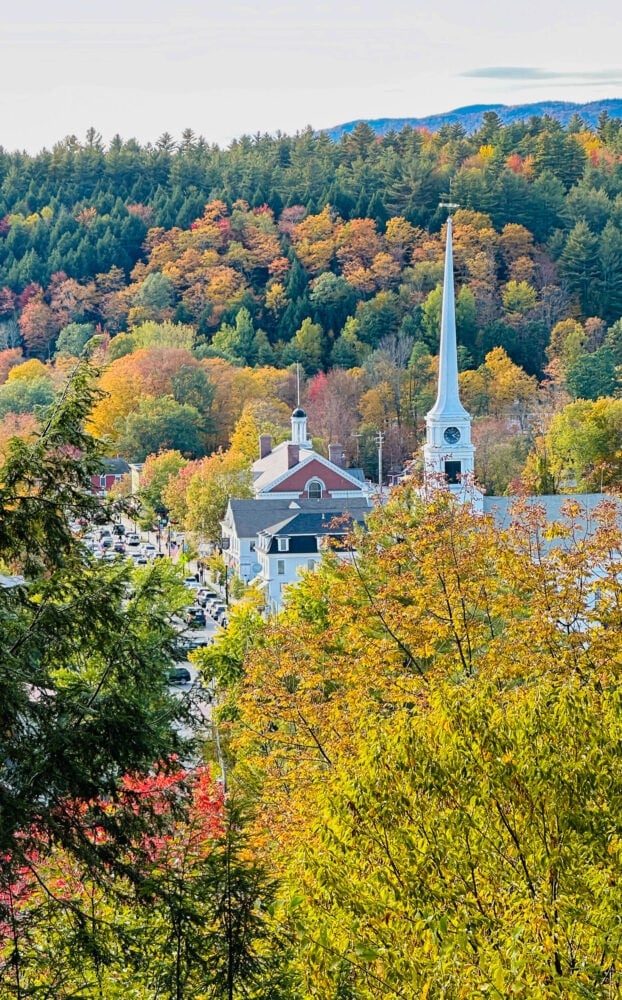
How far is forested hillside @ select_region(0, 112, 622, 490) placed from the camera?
124688 mm

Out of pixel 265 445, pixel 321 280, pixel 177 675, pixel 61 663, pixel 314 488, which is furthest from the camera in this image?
pixel 321 280

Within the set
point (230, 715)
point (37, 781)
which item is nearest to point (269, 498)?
point (230, 715)

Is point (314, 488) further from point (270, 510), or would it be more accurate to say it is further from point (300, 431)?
point (270, 510)

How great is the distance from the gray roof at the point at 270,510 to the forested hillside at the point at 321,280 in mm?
32341

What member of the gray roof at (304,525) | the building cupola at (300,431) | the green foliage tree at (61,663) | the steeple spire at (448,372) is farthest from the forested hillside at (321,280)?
the green foliage tree at (61,663)

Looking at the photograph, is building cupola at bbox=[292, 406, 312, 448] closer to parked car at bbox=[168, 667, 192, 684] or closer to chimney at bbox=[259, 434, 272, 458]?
chimney at bbox=[259, 434, 272, 458]

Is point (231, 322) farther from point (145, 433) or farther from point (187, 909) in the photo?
point (187, 909)

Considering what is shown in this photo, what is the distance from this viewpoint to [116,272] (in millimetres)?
169875

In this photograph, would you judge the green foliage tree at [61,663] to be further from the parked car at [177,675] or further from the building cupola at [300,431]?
the building cupola at [300,431]

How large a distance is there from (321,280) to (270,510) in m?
84.2

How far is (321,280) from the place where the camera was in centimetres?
15912

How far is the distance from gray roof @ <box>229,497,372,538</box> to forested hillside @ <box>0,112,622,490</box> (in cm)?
3234

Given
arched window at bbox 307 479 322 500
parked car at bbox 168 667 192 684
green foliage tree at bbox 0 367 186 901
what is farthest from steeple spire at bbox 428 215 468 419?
green foliage tree at bbox 0 367 186 901

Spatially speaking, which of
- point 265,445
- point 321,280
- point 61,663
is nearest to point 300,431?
point 265,445
